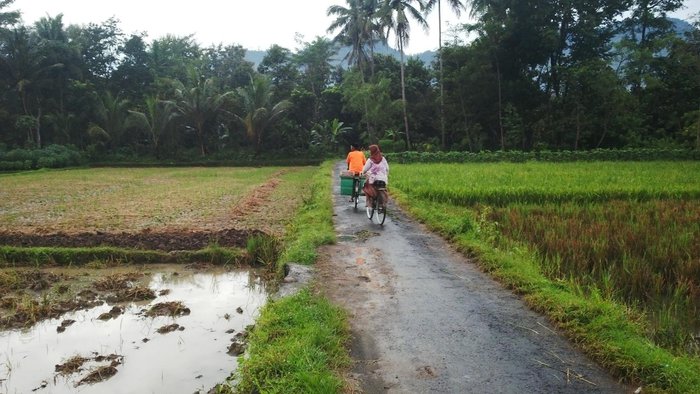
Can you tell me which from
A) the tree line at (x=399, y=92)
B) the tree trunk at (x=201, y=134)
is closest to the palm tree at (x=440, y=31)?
the tree line at (x=399, y=92)

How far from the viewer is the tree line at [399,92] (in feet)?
89.9

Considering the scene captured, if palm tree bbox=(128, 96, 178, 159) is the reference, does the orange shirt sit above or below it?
below

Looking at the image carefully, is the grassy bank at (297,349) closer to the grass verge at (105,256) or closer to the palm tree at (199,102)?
the grass verge at (105,256)

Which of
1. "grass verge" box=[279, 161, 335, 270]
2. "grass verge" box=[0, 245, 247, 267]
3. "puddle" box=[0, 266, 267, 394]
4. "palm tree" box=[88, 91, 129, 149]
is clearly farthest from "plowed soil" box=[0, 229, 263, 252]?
"palm tree" box=[88, 91, 129, 149]

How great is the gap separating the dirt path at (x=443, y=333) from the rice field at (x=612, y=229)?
35.9 inches

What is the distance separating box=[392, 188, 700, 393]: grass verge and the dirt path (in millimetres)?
119

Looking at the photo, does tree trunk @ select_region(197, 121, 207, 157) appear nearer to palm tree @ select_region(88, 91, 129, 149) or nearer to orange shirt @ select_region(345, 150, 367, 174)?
palm tree @ select_region(88, 91, 129, 149)

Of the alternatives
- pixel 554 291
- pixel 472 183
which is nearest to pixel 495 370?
pixel 554 291

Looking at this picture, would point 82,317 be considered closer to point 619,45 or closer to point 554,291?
point 554,291

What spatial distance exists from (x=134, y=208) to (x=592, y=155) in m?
22.1

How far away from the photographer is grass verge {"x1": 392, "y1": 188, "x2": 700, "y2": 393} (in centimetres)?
295

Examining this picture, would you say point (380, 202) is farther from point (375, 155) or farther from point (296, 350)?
point (296, 350)

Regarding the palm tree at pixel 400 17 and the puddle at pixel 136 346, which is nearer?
the puddle at pixel 136 346

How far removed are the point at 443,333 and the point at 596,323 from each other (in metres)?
1.22
